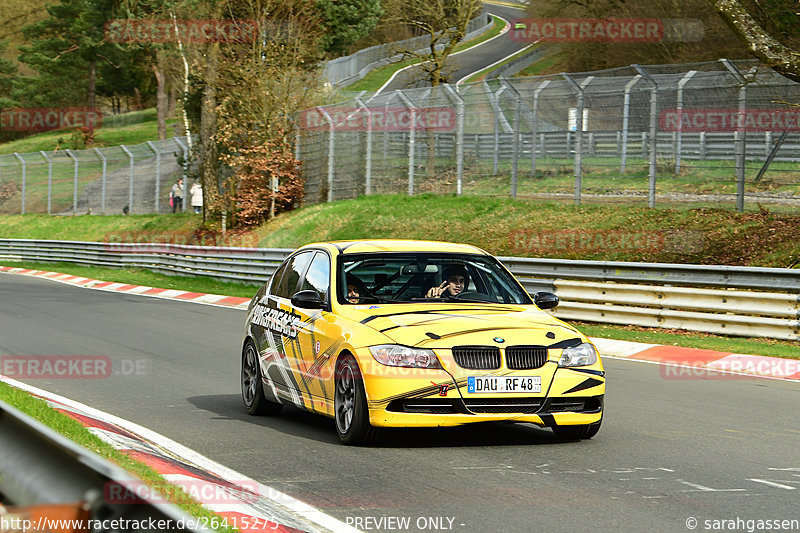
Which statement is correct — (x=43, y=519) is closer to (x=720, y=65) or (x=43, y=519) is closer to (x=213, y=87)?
(x=720, y=65)

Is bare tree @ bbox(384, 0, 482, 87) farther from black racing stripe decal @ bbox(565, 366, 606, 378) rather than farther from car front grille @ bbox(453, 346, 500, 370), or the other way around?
car front grille @ bbox(453, 346, 500, 370)

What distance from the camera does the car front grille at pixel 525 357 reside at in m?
8.08

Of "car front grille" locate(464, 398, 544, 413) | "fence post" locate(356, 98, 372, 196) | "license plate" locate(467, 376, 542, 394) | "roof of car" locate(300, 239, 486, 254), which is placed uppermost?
"fence post" locate(356, 98, 372, 196)

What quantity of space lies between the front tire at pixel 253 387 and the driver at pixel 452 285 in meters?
1.79

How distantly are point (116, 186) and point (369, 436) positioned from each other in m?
44.4

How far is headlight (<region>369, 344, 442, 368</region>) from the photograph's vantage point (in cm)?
798

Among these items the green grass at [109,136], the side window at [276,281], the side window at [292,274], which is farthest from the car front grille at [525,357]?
the green grass at [109,136]

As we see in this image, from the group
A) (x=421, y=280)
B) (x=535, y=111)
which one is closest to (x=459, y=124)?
(x=535, y=111)

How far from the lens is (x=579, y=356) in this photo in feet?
27.4

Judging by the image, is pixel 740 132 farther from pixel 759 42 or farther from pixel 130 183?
pixel 130 183

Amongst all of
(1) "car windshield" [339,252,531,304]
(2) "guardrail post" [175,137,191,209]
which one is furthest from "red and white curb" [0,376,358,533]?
(2) "guardrail post" [175,137,191,209]

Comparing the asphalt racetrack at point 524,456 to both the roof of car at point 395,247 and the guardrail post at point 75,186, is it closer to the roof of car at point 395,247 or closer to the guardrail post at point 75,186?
the roof of car at point 395,247

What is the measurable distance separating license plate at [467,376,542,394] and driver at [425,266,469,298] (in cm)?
150

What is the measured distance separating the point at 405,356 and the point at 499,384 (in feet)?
2.23
